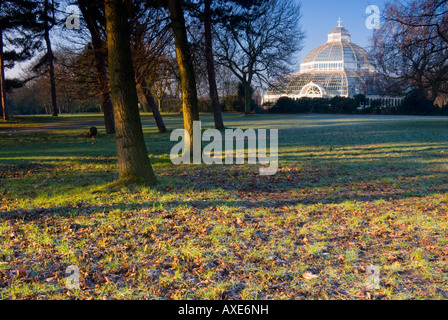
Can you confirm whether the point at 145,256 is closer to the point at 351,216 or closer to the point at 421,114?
the point at 351,216

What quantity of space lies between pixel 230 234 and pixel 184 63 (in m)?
6.87

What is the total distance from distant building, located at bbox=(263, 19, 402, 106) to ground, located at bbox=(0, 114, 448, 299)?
54362 millimetres

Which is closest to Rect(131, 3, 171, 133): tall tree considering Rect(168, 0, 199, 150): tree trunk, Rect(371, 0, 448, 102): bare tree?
Rect(168, 0, 199, 150): tree trunk

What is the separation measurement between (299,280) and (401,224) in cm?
269

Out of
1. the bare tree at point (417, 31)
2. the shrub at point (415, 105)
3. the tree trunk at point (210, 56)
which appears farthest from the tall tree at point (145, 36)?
the shrub at point (415, 105)

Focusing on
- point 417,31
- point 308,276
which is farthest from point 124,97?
point 417,31

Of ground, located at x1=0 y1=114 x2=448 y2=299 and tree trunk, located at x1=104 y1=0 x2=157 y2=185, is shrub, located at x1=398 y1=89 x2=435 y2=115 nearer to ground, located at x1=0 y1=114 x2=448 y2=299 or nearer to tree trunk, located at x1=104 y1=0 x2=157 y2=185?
ground, located at x1=0 y1=114 x2=448 y2=299

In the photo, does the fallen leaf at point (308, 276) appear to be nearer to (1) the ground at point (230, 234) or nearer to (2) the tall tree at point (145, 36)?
(1) the ground at point (230, 234)

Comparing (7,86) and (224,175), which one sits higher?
(7,86)

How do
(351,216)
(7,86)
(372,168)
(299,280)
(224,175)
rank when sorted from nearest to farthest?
(299,280) < (351,216) < (224,175) < (372,168) < (7,86)

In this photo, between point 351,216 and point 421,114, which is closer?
point 351,216

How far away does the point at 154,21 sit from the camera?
10.1m

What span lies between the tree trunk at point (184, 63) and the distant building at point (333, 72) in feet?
169

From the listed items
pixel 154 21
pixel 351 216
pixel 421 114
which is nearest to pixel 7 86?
pixel 154 21
